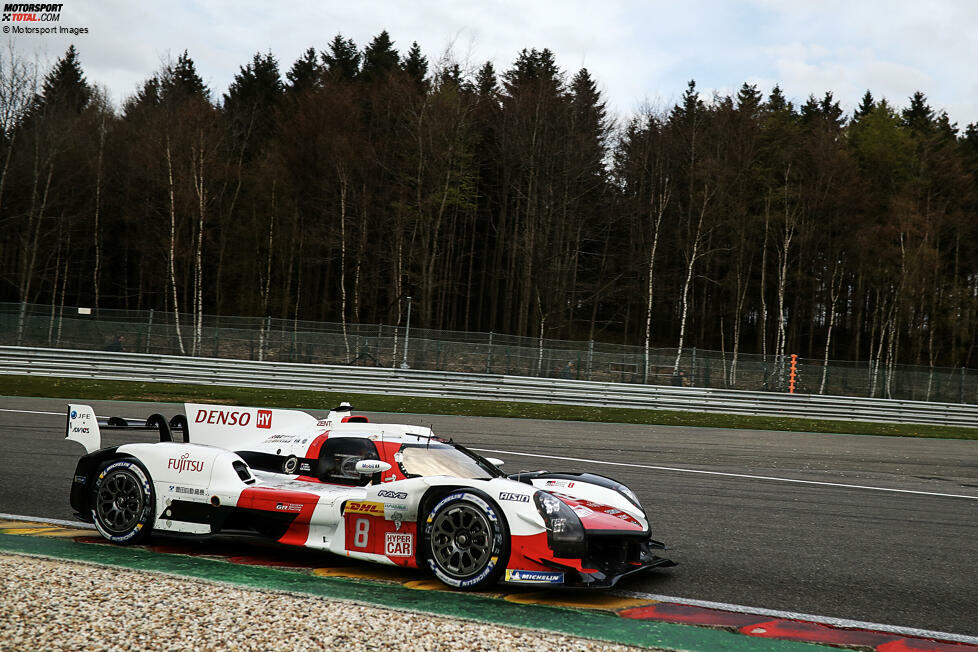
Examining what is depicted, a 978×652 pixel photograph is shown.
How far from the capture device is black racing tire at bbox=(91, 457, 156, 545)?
6.48 metres

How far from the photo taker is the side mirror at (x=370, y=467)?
5773mm

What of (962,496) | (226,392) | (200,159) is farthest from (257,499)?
(200,159)

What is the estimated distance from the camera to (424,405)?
22828mm

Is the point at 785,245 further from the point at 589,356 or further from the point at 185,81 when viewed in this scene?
the point at 185,81

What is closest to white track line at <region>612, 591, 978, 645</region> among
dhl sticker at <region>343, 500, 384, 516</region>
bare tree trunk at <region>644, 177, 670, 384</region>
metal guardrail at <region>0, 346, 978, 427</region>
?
dhl sticker at <region>343, 500, 384, 516</region>

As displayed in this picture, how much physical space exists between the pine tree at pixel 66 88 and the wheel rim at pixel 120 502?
118 ft

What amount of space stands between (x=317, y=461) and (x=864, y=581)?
430cm

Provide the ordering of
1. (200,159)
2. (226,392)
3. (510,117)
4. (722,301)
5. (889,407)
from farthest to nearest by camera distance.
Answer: (722,301)
(510,117)
(200,159)
(889,407)
(226,392)

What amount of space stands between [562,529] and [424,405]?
17702mm

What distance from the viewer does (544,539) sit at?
5.28 m

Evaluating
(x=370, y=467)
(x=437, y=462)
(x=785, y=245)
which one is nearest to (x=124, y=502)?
(x=370, y=467)

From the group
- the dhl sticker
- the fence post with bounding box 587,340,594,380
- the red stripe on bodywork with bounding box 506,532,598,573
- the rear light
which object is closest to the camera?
the red stripe on bodywork with bounding box 506,532,598,573

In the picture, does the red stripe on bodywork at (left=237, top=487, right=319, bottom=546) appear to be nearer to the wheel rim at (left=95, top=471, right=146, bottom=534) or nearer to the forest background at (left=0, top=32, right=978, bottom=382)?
the wheel rim at (left=95, top=471, right=146, bottom=534)

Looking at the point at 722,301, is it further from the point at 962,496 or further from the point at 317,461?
the point at 317,461
